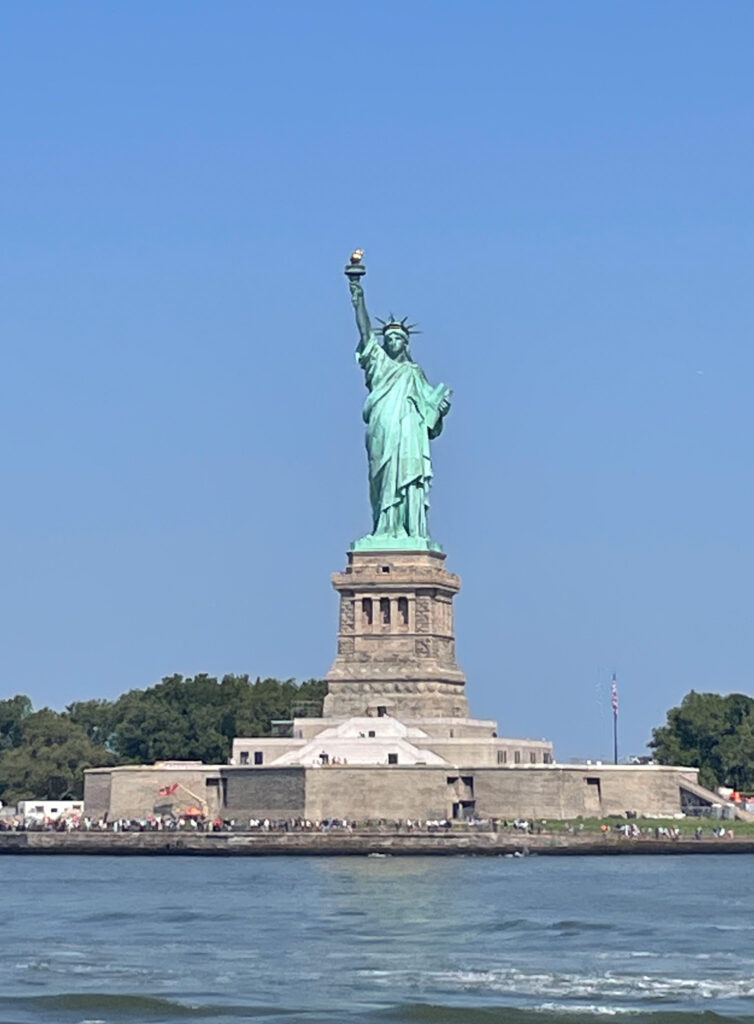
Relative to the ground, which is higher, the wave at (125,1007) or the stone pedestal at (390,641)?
the stone pedestal at (390,641)

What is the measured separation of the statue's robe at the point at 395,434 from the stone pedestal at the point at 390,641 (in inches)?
71.6

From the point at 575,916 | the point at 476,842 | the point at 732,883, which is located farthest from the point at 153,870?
the point at 575,916

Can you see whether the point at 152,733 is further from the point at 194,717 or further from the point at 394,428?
the point at 394,428

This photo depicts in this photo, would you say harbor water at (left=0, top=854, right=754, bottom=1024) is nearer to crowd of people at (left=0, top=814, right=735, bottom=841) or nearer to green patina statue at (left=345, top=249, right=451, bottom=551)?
crowd of people at (left=0, top=814, right=735, bottom=841)

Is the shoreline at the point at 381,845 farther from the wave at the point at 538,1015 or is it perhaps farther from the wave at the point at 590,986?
the wave at the point at 538,1015

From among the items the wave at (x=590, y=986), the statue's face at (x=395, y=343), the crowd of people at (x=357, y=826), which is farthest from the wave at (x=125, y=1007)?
the statue's face at (x=395, y=343)

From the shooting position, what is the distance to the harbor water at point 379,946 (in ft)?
99.9

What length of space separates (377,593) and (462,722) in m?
4.62

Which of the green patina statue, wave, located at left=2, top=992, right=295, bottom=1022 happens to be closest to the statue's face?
the green patina statue

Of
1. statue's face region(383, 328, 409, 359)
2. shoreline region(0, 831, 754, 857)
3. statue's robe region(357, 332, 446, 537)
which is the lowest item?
shoreline region(0, 831, 754, 857)

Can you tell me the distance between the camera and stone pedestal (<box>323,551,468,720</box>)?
72562 millimetres

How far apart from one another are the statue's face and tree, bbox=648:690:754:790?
17.6 meters

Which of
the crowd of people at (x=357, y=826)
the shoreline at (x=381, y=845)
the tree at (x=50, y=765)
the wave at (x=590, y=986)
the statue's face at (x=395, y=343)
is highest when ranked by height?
the statue's face at (x=395, y=343)

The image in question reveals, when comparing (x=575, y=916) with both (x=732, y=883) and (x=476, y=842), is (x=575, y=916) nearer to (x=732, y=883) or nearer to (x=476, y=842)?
(x=732, y=883)
